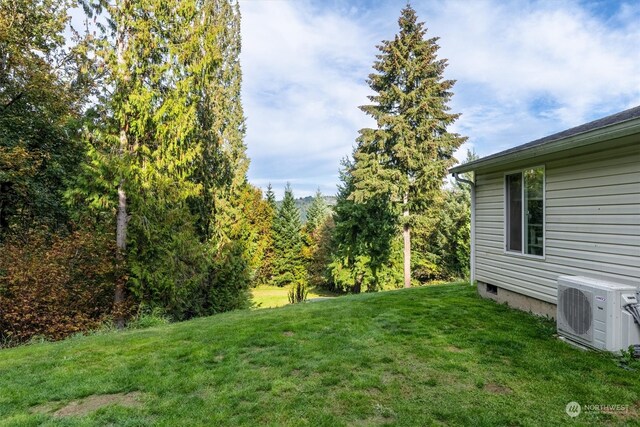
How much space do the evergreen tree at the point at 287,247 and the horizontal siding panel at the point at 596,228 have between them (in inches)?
910

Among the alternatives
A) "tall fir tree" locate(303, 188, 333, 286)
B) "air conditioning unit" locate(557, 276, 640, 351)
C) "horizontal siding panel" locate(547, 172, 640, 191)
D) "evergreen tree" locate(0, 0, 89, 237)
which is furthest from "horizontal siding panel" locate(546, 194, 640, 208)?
"tall fir tree" locate(303, 188, 333, 286)

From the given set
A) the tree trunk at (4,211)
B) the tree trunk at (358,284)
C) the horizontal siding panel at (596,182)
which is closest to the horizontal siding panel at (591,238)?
the horizontal siding panel at (596,182)

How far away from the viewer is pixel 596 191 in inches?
160

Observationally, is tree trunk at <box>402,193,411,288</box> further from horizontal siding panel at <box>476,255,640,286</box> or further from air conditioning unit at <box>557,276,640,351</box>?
air conditioning unit at <box>557,276,640,351</box>

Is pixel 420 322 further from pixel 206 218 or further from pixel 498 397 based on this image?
pixel 206 218

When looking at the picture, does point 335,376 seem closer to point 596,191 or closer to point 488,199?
point 596,191

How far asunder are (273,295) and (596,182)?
1961 cm

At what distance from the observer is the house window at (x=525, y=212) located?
507 cm

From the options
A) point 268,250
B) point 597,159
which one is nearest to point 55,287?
point 597,159

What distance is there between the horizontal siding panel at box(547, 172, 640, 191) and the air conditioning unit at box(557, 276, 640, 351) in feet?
3.91

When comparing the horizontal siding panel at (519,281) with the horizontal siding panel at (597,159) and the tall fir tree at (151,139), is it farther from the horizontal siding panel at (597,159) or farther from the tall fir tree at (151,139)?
the tall fir tree at (151,139)

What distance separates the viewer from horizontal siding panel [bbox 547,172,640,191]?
12.0 feet

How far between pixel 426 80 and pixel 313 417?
1548cm

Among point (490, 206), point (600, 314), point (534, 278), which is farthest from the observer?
point (490, 206)
